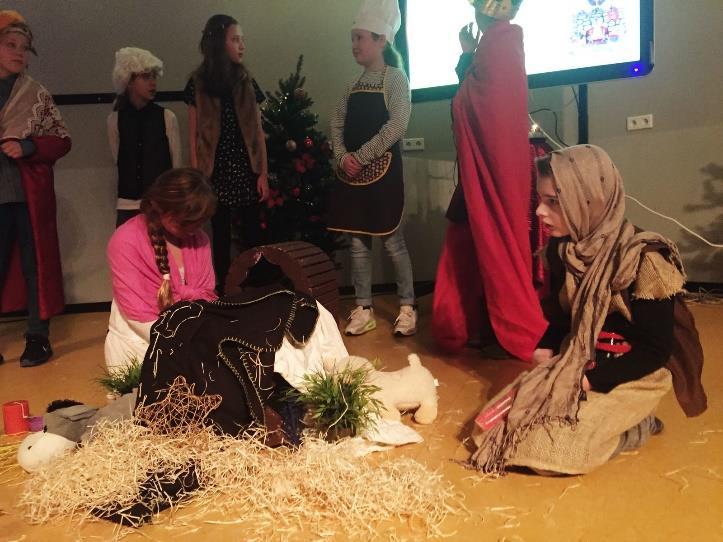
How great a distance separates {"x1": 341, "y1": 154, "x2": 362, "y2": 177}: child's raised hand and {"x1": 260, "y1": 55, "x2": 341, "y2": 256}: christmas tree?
2.47ft

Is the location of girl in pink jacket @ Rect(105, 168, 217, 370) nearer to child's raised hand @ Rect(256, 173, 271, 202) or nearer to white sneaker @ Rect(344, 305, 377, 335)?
white sneaker @ Rect(344, 305, 377, 335)

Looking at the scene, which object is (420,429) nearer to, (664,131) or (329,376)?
(329,376)

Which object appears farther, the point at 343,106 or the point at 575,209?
the point at 343,106

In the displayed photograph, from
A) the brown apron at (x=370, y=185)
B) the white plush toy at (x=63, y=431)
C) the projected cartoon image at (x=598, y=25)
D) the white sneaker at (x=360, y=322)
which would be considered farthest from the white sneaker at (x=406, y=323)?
the projected cartoon image at (x=598, y=25)

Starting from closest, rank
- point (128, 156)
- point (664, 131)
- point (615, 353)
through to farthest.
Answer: point (615, 353) < point (128, 156) < point (664, 131)

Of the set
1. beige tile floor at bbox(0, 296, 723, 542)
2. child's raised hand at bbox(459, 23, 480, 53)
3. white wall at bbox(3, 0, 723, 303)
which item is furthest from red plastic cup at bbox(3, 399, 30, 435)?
white wall at bbox(3, 0, 723, 303)

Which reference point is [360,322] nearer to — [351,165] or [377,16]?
[351,165]

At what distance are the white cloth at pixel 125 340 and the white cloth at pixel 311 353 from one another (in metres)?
0.67

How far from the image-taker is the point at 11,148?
10.0ft

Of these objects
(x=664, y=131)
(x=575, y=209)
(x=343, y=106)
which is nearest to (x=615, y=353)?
(x=575, y=209)

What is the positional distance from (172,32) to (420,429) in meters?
3.48

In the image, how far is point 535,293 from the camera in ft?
8.18

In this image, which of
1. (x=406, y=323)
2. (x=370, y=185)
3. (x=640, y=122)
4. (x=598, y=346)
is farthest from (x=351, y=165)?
(x=640, y=122)

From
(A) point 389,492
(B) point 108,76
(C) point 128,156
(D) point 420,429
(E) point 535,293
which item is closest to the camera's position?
(A) point 389,492
